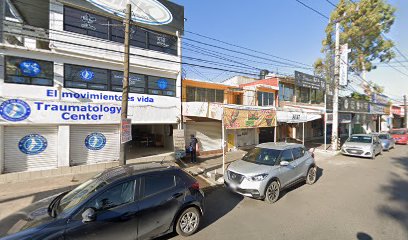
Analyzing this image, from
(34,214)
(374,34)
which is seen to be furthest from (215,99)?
(374,34)

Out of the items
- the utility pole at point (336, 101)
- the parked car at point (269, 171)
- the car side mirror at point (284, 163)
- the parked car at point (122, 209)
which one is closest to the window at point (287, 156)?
the parked car at point (269, 171)

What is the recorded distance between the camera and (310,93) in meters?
22.4

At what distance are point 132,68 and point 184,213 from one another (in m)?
8.54

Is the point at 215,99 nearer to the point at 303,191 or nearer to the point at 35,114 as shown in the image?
the point at 303,191

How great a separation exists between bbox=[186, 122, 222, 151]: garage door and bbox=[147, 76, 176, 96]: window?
95.2 inches

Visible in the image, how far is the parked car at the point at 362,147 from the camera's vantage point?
42.4 feet

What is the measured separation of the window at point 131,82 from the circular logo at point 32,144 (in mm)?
3736

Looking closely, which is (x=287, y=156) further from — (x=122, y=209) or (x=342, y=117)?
(x=342, y=117)

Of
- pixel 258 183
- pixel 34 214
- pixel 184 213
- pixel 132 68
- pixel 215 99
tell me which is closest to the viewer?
pixel 34 214

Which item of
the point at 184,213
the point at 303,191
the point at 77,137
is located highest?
the point at 77,137

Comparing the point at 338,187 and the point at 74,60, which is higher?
the point at 74,60

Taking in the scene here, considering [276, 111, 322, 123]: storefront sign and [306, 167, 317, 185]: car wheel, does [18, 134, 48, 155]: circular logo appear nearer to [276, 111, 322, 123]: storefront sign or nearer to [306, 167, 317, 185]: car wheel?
[306, 167, 317, 185]: car wheel

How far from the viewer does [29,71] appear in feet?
27.0

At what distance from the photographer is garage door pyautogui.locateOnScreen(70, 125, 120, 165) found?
9294 millimetres
